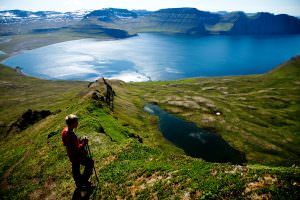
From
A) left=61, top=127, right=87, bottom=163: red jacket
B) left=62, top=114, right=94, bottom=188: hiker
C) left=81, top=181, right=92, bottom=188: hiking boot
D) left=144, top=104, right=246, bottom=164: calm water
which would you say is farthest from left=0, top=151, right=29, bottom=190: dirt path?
left=144, top=104, right=246, bottom=164: calm water

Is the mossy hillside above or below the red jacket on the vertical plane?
below

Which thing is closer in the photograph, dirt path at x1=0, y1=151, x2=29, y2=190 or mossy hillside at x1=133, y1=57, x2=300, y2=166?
dirt path at x1=0, y1=151, x2=29, y2=190

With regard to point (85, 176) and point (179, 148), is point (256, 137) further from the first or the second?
point (85, 176)

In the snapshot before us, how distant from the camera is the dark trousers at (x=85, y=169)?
832 inches

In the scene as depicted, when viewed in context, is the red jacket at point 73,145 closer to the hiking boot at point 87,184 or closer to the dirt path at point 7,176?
the hiking boot at point 87,184

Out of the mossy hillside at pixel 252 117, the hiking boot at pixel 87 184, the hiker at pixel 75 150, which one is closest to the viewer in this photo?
the hiker at pixel 75 150

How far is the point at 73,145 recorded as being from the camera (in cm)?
1991

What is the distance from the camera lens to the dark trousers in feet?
69.3

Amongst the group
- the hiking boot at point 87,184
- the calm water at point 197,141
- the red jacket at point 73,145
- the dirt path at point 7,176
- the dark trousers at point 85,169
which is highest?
the red jacket at point 73,145

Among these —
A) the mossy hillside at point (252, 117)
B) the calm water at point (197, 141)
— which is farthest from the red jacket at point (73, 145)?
the mossy hillside at point (252, 117)

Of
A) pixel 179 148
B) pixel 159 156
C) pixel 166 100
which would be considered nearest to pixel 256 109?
pixel 166 100

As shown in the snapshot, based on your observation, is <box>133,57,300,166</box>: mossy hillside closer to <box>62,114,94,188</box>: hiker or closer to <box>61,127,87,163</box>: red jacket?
<box>62,114,94,188</box>: hiker

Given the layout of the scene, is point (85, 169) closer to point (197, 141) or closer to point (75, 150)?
point (75, 150)

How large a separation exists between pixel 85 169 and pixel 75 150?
136 inches
